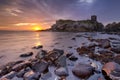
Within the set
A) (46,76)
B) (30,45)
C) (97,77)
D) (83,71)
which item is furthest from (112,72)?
(30,45)

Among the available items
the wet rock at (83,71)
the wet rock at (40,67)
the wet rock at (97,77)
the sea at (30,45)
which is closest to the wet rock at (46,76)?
the wet rock at (40,67)

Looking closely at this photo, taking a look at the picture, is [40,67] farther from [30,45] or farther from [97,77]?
[30,45]

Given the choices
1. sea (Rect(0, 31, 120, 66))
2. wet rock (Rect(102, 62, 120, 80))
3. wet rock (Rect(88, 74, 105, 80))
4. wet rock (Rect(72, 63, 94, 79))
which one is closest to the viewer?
wet rock (Rect(102, 62, 120, 80))

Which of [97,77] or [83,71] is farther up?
[83,71]

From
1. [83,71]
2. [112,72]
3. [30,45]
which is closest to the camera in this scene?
[112,72]

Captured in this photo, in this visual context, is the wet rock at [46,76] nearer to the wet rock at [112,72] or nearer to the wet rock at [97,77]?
the wet rock at [97,77]

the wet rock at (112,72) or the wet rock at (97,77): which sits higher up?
the wet rock at (112,72)

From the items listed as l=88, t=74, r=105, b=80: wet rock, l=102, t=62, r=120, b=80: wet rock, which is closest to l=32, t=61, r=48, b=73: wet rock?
l=88, t=74, r=105, b=80: wet rock

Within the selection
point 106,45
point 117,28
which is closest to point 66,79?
point 106,45

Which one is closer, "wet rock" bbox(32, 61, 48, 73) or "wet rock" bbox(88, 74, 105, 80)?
"wet rock" bbox(88, 74, 105, 80)

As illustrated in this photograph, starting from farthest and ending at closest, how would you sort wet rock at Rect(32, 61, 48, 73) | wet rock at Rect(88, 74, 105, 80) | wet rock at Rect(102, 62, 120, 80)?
1. wet rock at Rect(32, 61, 48, 73)
2. wet rock at Rect(88, 74, 105, 80)
3. wet rock at Rect(102, 62, 120, 80)

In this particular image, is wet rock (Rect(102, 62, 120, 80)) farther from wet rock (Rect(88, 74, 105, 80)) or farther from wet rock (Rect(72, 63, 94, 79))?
wet rock (Rect(72, 63, 94, 79))

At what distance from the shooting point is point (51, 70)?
25.4ft

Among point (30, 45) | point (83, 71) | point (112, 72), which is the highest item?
point (112, 72)
